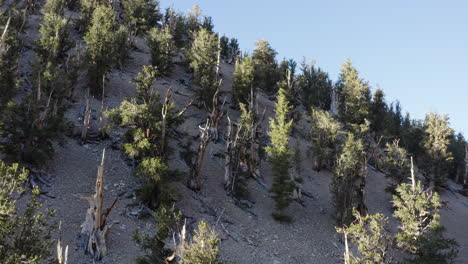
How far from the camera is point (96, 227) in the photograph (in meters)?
17.2

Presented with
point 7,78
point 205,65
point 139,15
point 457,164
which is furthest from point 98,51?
point 457,164

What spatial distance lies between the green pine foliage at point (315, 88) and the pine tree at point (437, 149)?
1491 centimetres

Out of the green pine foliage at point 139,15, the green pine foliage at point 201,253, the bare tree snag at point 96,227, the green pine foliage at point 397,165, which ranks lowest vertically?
the bare tree snag at point 96,227

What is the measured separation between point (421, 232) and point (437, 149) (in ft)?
73.3

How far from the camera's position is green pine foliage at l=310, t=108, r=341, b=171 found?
1410 inches

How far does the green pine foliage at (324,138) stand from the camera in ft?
117

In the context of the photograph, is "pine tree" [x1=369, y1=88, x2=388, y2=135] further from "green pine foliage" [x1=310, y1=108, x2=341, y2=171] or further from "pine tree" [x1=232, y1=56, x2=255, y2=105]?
"pine tree" [x1=232, y1=56, x2=255, y2=105]

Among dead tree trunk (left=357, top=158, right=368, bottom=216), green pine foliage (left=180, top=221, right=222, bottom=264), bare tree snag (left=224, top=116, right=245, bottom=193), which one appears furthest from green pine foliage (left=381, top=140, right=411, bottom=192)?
green pine foliage (left=180, top=221, right=222, bottom=264)

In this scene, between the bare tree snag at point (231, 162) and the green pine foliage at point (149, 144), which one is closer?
the green pine foliage at point (149, 144)

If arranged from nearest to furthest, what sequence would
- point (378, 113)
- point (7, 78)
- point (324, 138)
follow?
point (7, 78) < point (324, 138) < point (378, 113)

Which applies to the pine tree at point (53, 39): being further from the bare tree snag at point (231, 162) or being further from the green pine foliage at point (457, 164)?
the green pine foliage at point (457, 164)

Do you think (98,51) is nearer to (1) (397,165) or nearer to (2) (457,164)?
(1) (397,165)

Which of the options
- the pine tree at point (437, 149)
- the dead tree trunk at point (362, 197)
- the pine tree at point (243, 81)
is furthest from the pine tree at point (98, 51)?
the pine tree at point (437, 149)

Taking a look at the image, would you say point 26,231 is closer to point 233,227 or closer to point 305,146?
point 233,227
